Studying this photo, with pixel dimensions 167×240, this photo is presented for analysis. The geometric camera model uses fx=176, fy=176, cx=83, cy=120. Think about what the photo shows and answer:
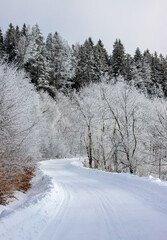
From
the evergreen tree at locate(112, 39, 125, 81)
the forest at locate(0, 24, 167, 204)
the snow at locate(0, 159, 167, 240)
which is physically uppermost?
the evergreen tree at locate(112, 39, 125, 81)

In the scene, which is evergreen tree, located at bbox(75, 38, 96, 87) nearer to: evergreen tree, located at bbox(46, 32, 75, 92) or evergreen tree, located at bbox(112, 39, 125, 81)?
evergreen tree, located at bbox(46, 32, 75, 92)

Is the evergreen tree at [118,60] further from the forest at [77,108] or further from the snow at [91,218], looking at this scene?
the snow at [91,218]

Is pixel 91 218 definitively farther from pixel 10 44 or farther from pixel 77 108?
pixel 10 44

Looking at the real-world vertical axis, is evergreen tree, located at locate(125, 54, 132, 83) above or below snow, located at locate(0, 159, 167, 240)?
above

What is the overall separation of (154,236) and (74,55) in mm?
Result: 54681

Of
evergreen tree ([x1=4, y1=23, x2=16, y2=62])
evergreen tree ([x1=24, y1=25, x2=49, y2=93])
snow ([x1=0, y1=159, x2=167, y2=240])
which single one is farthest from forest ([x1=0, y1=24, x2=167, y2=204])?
snow ([x1=0, y1=159, x2=167, y2=240])

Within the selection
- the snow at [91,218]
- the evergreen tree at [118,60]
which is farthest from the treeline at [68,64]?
the snow at [91,218]

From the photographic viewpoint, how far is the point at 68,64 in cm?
4650

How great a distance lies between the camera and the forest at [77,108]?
11375mm

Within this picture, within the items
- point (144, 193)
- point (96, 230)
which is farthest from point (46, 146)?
point (96, 230)

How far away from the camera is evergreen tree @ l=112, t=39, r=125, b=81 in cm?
4423

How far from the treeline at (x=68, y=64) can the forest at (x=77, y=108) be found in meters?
0.22

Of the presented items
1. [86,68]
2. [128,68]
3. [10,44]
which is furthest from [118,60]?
[10,44]

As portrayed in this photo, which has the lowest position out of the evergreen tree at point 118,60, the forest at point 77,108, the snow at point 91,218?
the snow at point 91,218
